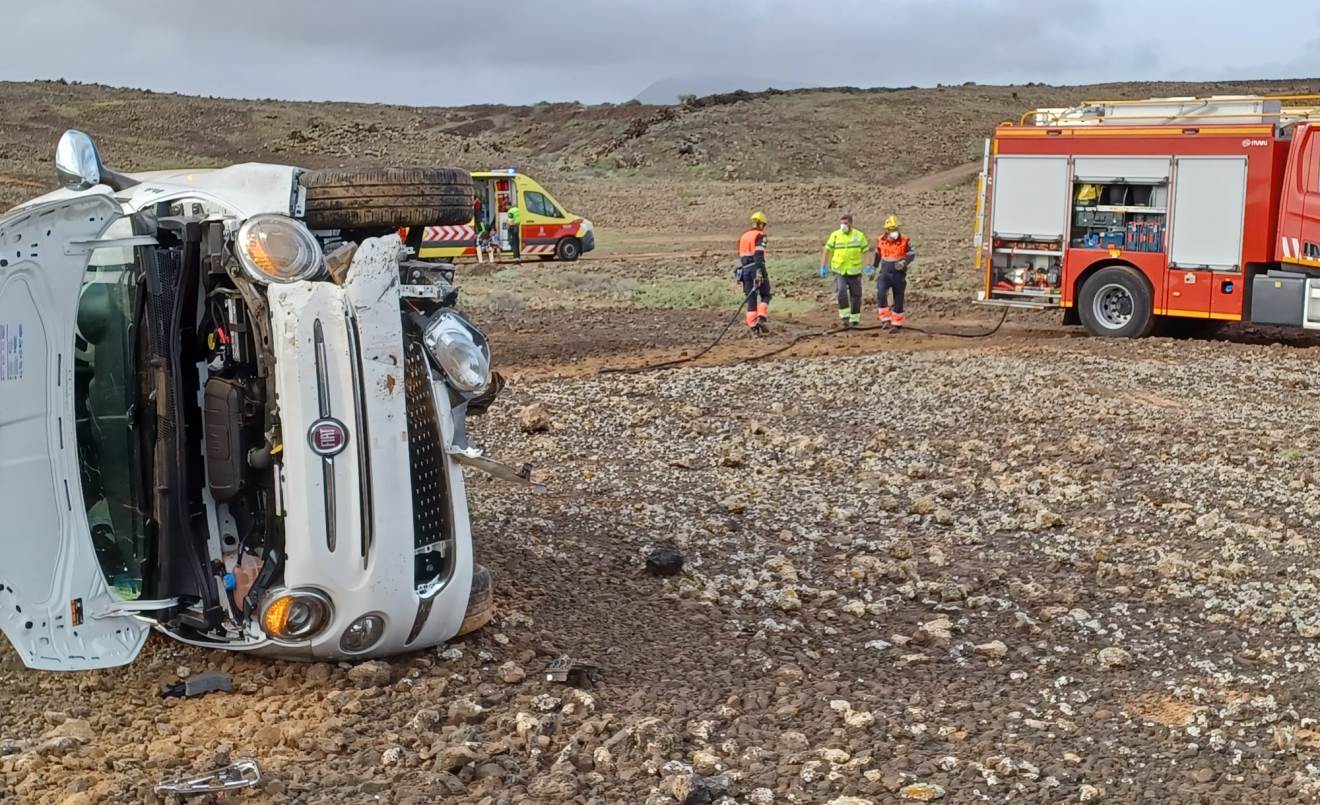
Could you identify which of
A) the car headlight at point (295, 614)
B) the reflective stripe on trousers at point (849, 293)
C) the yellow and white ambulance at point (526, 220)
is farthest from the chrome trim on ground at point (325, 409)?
the yellow and white ambulance at point (526, 220)

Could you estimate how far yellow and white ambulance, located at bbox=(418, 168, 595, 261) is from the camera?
28.1 m

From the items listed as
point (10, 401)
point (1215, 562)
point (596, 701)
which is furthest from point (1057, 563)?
point (10, 401)

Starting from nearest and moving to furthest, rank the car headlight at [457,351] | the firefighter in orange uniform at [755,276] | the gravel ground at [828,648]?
the gravel ground at [828,648]
the car headlight at [457,351]
the firefighter in orange uniform at [755,276]

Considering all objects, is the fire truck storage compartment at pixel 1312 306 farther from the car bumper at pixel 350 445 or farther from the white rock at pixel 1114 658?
the car bumper at pixel 350 445

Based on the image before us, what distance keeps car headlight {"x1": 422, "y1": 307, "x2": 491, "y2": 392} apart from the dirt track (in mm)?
1042

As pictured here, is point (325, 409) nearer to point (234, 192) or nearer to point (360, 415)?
point (360, 415)

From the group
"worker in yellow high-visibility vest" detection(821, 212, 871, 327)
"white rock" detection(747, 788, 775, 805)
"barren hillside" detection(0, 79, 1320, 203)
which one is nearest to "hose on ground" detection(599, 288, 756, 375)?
"worker in yellow high-visibility vest" detection(821, 212, 871, 327)

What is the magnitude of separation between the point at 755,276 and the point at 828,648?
12.2 meters

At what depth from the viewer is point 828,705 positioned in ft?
17.1

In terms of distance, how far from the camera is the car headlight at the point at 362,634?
16.3 ft

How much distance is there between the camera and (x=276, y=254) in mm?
4902

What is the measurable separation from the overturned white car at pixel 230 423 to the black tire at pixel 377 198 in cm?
1

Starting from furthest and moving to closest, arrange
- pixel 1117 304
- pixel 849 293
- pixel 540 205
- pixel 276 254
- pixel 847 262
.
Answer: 1. pixel 540 205
2. pixel 849 293
3. pixel 847 262
4. pixel 1117 304
5. pixel 276 254

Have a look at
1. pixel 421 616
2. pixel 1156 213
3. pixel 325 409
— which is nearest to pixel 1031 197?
pixel 1156 213
